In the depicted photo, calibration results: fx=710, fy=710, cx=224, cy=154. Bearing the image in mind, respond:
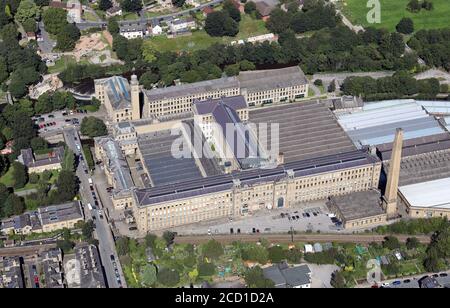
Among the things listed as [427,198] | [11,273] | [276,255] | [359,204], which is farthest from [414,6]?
[11,273]

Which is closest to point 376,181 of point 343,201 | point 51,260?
point 343,201

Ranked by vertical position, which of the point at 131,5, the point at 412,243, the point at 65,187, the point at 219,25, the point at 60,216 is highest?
the point at 131,5

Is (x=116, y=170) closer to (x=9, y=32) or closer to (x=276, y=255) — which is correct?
(x=276, y=255)

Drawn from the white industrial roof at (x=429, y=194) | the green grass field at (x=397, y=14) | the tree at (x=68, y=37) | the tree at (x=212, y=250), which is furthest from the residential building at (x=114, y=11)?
the white industrial roof at (x=429, y=194)

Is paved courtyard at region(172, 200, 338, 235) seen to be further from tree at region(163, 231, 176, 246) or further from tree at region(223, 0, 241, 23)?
tree at region(223, 0, 241, 23)

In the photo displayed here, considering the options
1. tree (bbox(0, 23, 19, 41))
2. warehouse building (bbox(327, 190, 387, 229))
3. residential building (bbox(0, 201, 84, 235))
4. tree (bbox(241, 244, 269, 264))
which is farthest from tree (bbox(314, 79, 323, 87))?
tree (bbox(0, 23, 19, 41))

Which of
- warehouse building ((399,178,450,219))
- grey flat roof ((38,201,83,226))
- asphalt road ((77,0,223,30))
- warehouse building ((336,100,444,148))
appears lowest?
grey flat roof ((38,201,83,226))

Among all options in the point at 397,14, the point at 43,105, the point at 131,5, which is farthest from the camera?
the point at 397,14
